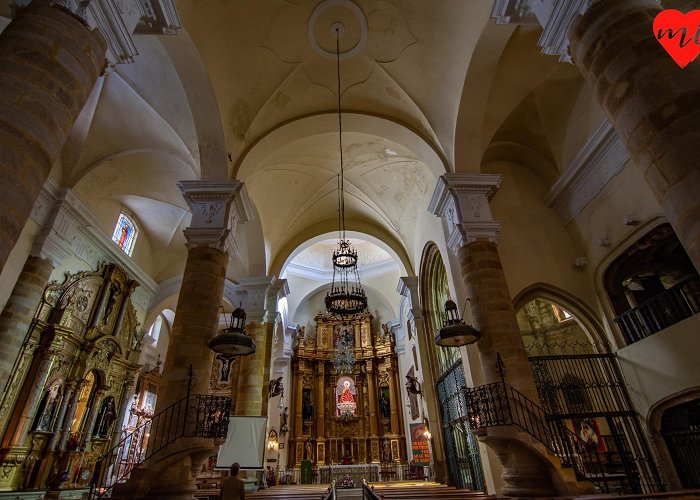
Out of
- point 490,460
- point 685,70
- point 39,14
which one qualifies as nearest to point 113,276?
point 39,14

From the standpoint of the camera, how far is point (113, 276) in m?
11.6

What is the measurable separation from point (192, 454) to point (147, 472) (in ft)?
1.97

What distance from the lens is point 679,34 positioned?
296 cm

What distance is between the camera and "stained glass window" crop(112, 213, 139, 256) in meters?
12.3

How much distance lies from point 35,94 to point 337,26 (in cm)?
619

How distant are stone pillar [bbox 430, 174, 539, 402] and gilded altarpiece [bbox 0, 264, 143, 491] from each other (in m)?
9.55

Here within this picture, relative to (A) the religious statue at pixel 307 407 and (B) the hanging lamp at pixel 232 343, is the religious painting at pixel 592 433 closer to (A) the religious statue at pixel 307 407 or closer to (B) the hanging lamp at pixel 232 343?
(B) the hanging lamp at pixel 232 343

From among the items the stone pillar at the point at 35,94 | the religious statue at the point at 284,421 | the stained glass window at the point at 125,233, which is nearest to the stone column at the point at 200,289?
the stone pillar at the point at 35,94

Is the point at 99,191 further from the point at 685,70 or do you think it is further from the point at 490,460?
the point at 685,70

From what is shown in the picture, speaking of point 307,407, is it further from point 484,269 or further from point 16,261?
point 484,269

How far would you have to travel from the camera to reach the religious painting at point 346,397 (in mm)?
19531

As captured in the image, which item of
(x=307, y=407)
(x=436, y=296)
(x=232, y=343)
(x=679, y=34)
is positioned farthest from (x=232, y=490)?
(x=307, y=407)

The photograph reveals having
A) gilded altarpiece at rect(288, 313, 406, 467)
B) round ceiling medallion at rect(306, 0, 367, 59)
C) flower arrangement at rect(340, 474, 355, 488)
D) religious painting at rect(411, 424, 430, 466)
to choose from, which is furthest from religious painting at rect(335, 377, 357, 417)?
round ceiling medallion at rect(306, 0, 367, 59)

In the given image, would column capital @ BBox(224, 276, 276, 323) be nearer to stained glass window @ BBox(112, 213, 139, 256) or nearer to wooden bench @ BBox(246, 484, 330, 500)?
stained glass window @ BBox(112, 213, 139, 256)
